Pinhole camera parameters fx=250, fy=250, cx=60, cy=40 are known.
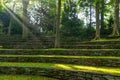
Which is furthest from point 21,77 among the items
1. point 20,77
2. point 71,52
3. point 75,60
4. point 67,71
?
point 71,52

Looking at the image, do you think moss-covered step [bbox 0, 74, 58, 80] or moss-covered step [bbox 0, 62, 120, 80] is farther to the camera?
moss-covered step [bbox 0, 74, 58, 80]

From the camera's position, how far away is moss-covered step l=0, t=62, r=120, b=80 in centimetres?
1132

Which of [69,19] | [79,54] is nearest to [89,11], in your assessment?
[69,19]

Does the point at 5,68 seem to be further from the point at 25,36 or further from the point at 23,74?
the point at 25,36

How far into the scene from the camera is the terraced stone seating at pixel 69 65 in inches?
476

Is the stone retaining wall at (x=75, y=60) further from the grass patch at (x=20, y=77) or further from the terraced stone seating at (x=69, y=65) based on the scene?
the grass patch at (x=20, y=77)

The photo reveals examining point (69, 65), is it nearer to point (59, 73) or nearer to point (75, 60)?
point (75, 60)

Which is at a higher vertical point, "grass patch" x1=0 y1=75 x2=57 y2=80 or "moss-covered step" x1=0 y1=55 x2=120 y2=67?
"moss-covered step" x1=0 y1=55 x2=120 y2=67

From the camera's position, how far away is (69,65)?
14.8m

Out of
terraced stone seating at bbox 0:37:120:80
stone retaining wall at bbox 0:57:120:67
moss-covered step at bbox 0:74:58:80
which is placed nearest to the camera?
terraced stone seating at bbox 0:37:120:80

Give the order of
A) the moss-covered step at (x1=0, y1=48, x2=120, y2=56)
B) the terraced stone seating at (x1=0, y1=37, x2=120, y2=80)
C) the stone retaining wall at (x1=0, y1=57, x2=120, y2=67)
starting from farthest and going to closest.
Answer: the moss-covered step at (x1=0, y1=48, x2=120, y2=56), the stone retaining wall at (x1=0, y1=57, x2=120, y2=67), the terraced stone seating at (x1=0, y1=37, x2=120, y2=80)

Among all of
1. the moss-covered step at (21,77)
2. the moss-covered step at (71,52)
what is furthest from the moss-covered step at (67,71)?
the moss-covered step at (71,52)

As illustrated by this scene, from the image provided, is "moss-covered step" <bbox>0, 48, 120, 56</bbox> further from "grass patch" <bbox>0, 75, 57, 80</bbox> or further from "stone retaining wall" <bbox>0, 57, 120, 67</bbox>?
"grass patch" <bbox>0, 75, 57, 80</bbox>

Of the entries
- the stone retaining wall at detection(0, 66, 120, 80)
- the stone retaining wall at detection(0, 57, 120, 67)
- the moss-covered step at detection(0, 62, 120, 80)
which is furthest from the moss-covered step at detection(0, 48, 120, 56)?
the stone retaining wall at detection(0, 66, 120, 80)
